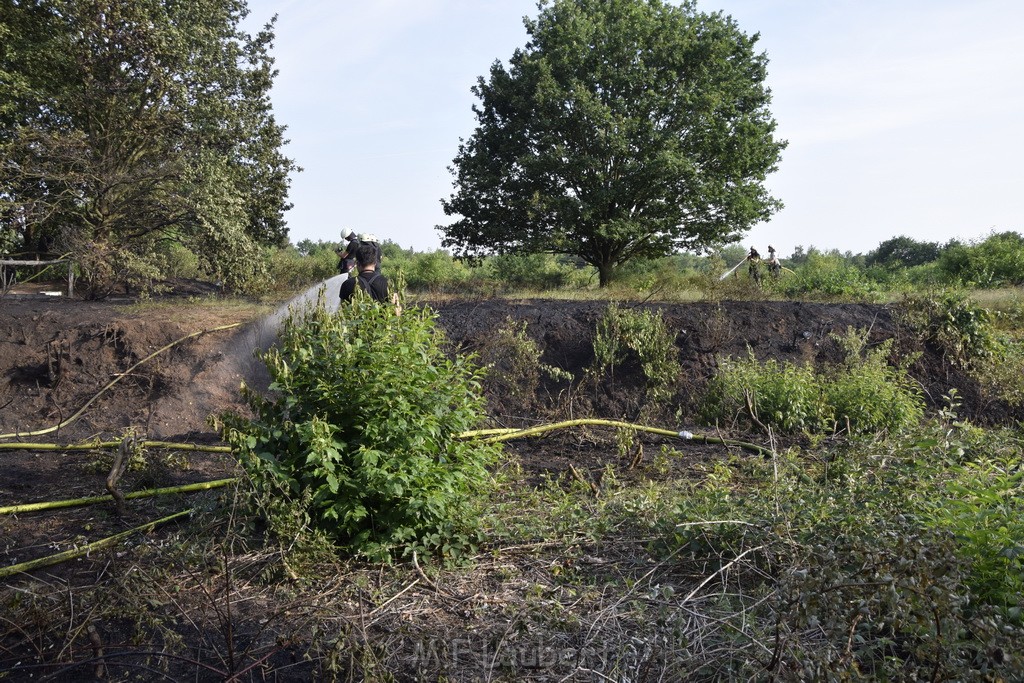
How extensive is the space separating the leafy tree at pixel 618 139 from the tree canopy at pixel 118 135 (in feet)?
19.2

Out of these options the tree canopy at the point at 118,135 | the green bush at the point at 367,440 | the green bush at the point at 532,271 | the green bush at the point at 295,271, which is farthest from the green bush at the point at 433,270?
the green bush at the point at 367,440

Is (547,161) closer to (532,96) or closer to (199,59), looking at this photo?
(532,96)

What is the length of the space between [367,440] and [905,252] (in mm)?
44762

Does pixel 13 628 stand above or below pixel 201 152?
below

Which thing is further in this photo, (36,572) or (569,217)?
(569,217)

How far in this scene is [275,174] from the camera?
18734mm

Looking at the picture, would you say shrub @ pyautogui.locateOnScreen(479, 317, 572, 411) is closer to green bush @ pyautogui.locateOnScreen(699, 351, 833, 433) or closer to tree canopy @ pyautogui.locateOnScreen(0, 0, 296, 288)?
green bush @ pyautogui.locateOnScreen(699, 351, 833, 433)

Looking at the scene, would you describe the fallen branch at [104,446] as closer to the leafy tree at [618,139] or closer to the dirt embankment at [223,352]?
the dirt embankment at [223,352]

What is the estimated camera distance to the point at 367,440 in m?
4.06

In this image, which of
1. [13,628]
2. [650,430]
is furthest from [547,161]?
[13,628]

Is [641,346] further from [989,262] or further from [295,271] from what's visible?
[989,262]

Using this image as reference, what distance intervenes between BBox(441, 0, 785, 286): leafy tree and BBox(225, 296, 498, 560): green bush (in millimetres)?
13309

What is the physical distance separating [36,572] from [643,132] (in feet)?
50.5

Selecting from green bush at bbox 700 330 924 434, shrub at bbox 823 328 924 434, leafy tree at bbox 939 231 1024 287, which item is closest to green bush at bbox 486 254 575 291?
leafy tree at bbox 939 231 1024 287
